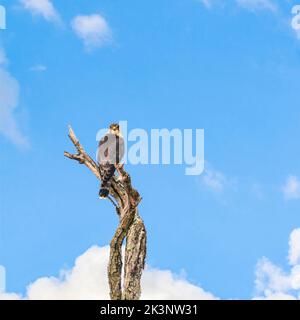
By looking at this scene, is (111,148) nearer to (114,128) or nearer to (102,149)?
(102,149)

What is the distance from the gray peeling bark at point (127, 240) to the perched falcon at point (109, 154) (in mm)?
198

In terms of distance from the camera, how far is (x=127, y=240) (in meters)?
16.8

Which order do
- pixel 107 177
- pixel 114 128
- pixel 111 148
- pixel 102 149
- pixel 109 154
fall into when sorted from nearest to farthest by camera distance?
pixel 107 177, pixel 109 154, pixel 102 149, pixel 111 148, pixel 114 128

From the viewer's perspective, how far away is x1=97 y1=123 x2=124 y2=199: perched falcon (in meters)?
16.8

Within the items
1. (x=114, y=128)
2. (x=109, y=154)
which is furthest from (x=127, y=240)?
(x=114, y=128)

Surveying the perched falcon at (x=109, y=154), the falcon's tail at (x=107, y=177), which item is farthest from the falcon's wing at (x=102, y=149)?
the falcon's tail at (x=107, y=177)

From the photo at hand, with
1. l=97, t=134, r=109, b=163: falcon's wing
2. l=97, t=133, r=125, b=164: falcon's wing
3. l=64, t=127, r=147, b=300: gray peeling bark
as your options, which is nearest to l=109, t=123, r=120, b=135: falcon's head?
l=97, t=133, r=125, b=164: falcon's wing

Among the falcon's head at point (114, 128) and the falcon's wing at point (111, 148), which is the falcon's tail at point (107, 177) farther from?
the falcon's head at point (114, 128)

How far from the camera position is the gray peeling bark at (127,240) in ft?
53.3

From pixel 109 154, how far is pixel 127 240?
2.58 metres
